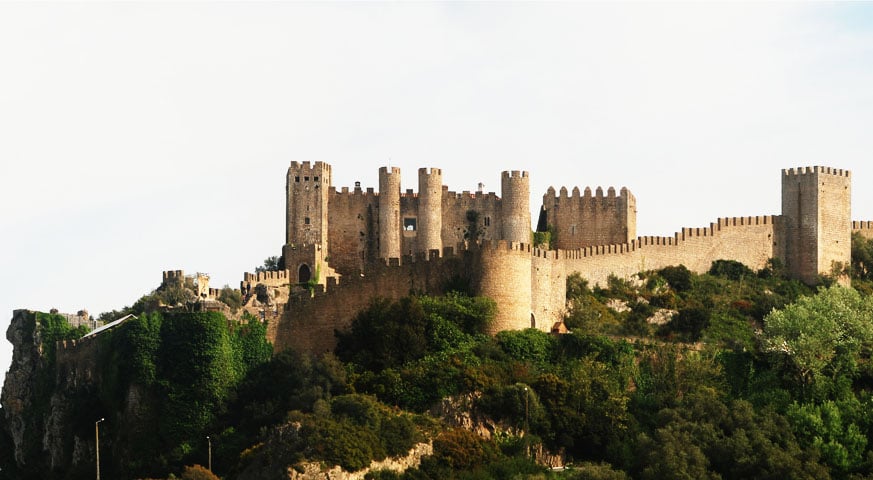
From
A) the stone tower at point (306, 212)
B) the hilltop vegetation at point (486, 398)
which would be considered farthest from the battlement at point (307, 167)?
the hilltop vegetation at point (486, 398)

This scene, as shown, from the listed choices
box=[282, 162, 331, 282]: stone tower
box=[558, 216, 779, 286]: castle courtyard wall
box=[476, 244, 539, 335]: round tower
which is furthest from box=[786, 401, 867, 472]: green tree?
box=[282, 162, 331, 282]: stone tower

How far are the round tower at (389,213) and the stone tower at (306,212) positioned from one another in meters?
2.35

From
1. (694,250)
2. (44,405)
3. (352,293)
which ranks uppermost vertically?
(694,250)

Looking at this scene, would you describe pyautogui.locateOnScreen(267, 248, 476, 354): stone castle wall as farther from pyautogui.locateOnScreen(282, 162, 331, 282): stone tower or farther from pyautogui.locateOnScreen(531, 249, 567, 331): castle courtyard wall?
pyautogui.locateOnScreen(282, 162, 331, 282): stone tower

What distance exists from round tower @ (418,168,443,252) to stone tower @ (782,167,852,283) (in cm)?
1437

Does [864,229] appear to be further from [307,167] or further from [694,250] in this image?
[307,167]

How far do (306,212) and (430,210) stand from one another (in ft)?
16.8

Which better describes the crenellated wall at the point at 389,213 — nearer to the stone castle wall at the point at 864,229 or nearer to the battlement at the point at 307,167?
the battlement at the point at 307,167

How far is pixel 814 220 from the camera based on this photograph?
77000 mm

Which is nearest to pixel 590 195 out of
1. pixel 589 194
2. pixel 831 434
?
pixel 589 194

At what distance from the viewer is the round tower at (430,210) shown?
76.1 meters

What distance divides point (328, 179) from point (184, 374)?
16.8 meters

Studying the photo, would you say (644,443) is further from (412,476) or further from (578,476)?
(412,476)

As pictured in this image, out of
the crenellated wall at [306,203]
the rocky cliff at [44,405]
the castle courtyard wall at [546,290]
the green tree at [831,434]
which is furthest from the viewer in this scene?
the crenellated wall at [306,203]
